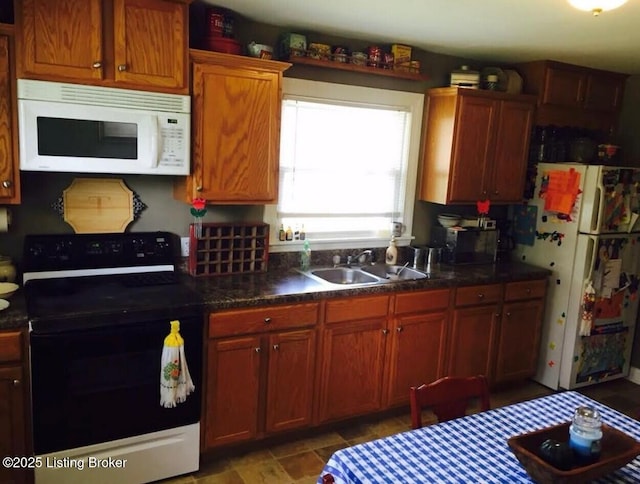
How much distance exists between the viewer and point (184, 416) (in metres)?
2.56

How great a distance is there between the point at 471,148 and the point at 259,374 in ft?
6.86

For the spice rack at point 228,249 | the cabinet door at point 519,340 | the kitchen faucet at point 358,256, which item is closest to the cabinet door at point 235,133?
the spice rack at point 228,249

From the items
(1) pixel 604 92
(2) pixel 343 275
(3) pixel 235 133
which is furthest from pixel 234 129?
(1) pixel 604 92

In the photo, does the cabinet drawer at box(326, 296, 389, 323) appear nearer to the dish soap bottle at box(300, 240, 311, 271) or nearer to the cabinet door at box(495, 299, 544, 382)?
the dish soap bottle at box(300, 240, 311, 271)

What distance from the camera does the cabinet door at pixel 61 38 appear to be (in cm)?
228

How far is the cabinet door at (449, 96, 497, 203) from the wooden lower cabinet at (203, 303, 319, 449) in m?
1.47

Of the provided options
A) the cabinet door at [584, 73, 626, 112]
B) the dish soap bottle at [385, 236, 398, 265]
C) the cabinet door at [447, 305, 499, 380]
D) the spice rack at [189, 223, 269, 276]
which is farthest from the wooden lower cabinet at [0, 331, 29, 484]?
the cabinet door at [584, 73, 626, 112]

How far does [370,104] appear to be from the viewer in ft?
11.6

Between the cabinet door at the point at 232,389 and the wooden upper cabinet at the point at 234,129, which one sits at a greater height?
the wooden upper cabinet at the point at 234,129

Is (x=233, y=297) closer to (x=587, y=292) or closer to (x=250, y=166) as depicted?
(x=250, y=166)

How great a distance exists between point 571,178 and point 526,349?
1253 mm

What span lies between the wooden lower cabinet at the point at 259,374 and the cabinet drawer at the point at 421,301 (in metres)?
0.59

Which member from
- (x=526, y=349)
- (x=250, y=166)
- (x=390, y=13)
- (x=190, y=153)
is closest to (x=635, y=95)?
(x=526, y=349)

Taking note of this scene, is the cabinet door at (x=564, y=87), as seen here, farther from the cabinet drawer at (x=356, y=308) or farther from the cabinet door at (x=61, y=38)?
the cabinet door at (x=61, y=38)
